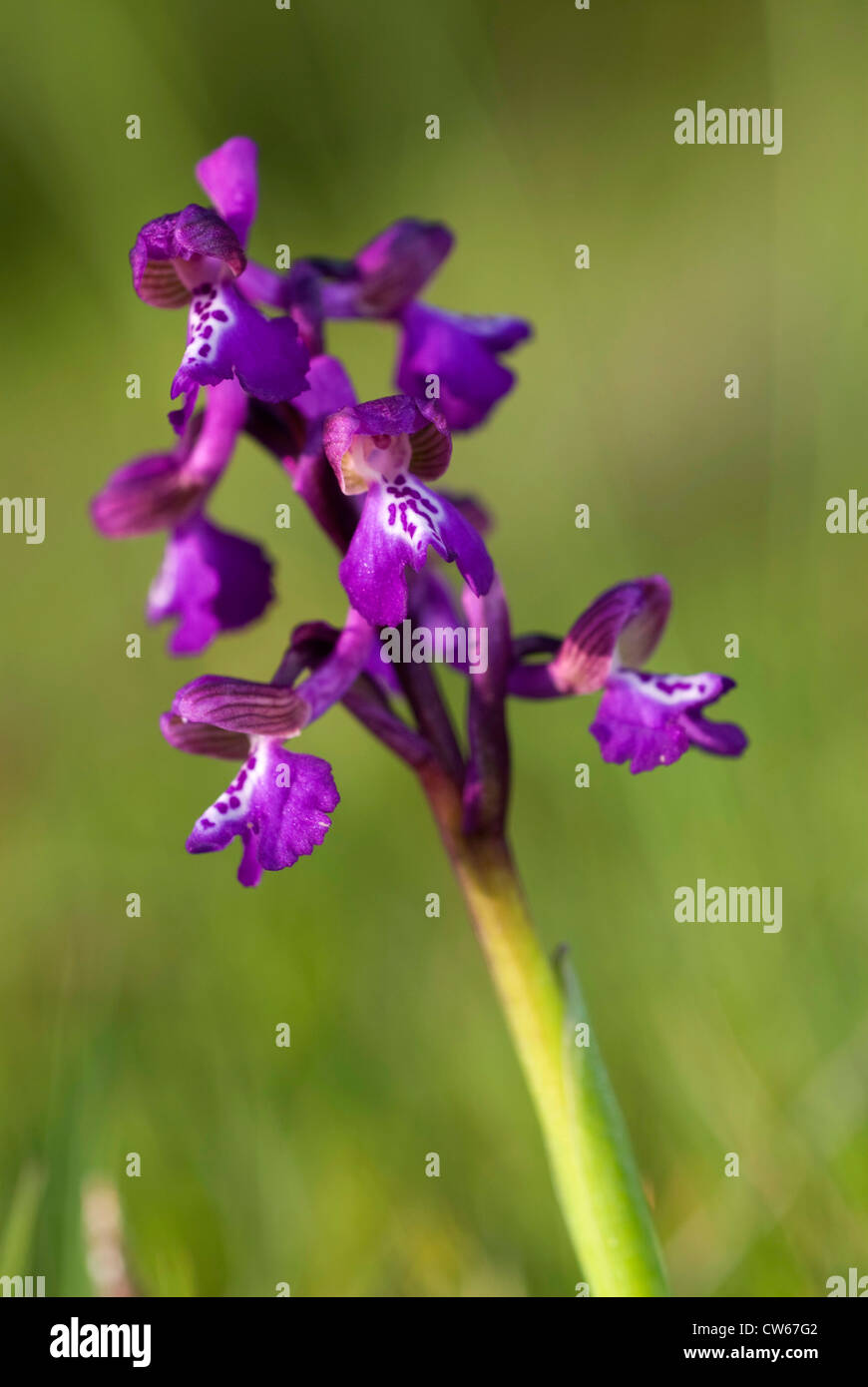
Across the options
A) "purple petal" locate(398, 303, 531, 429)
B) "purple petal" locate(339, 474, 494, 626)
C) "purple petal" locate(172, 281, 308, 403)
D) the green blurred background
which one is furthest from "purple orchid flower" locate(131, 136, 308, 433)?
the green blurred background

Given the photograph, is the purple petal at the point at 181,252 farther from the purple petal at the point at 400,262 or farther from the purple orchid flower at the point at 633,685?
the purple orchid flower at the point at 633,685

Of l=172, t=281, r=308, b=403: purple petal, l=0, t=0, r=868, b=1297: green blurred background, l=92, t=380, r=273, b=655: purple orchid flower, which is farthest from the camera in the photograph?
l=0, t=0, r=868, b=1297: green blurred background

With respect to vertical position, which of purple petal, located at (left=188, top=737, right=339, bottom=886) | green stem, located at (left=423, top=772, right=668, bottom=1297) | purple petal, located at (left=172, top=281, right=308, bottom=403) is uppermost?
purple petal, located at (left=172, top=281, right=308, bottom=403)

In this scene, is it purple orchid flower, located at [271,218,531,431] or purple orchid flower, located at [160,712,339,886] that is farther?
purple orchid flower, located at [271,218,531,431]

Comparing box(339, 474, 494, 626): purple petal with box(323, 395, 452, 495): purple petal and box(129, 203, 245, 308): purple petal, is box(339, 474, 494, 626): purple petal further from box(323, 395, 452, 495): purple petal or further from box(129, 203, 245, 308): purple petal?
box(129, 203, 245, 308): purple petal

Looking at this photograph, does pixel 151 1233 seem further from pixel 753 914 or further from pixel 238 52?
pixel 238 52

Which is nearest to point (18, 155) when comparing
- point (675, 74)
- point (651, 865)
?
point (675, 74)

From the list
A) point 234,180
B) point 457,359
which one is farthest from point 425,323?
point 234,180
